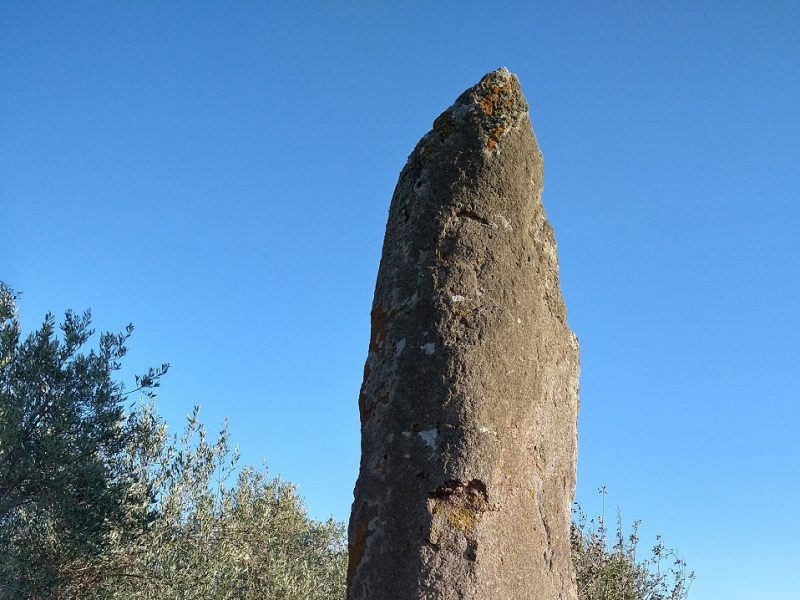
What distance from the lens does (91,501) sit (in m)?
8.83

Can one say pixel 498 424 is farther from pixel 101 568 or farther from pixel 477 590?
pixel 101 568

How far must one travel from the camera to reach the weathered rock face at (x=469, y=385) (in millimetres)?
4109

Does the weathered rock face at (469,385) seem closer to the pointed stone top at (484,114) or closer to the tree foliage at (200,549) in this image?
the pointed stone top at (484,114)

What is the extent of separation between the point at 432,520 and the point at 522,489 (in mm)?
594

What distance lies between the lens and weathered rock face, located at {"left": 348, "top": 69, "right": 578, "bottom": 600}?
4.11 m

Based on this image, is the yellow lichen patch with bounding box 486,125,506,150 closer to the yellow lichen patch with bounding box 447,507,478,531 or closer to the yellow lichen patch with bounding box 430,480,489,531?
the yellow lichen patch with bounding box 430,480,489,531

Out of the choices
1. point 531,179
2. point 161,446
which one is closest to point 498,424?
point 531,179

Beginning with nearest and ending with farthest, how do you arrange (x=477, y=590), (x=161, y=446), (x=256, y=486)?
(x=477, y=590)
(x=161, y=446)
(x=256, y=486)

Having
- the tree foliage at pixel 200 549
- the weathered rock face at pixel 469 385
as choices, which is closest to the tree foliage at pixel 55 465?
the tree foliage at pixel 200 549

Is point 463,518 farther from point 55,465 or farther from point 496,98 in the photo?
point 55,465

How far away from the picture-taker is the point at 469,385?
14.1 feet

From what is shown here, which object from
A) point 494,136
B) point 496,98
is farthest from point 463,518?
point 496,98

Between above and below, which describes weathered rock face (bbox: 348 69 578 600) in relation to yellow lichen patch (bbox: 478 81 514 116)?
below

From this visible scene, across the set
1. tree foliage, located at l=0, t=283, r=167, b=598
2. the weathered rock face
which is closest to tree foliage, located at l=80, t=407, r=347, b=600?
tree foliage, located at l=0, t=283, r=167, b=598
